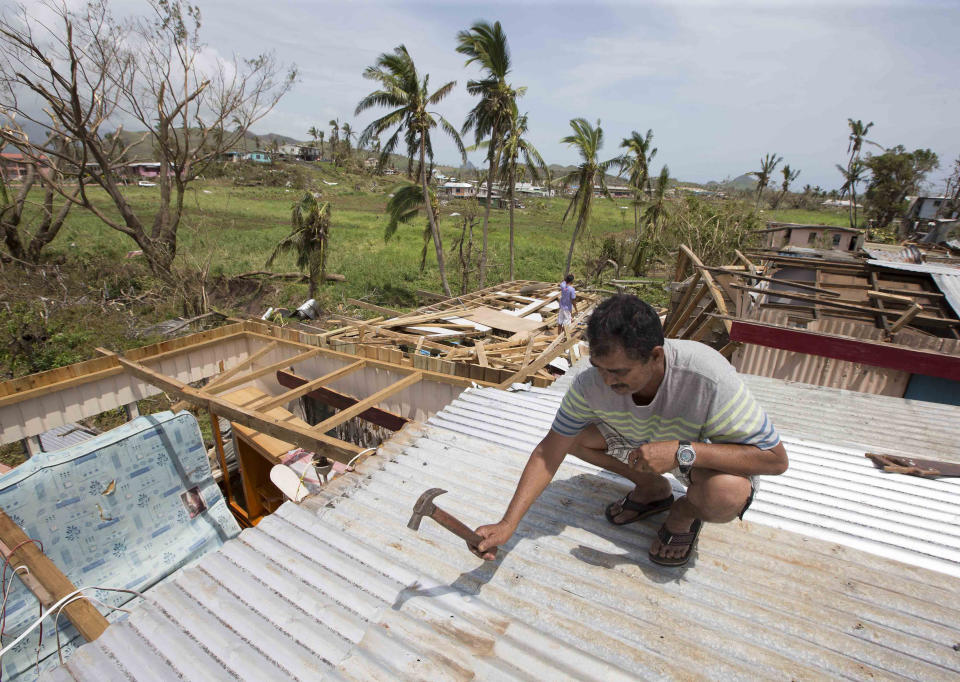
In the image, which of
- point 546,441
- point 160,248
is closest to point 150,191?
point 160,248

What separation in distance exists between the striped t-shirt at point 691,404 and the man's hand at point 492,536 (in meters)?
0.67

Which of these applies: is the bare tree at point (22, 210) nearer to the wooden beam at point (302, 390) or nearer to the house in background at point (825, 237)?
the wooden beam at point (302, 390)

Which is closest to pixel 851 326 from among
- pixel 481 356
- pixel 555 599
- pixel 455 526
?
pixel 481 356

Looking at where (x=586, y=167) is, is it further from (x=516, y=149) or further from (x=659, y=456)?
(x=659, y=456)

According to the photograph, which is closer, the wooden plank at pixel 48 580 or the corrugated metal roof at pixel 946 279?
the wooden plank at pixel 48 580

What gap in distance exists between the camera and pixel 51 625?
4.18 meters

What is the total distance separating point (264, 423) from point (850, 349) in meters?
7.25

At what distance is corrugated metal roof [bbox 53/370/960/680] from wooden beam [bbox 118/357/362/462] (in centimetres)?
72

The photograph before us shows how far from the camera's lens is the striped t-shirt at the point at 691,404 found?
2039 mm

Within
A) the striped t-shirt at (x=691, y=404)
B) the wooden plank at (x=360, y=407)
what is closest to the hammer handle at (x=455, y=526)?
the striped t-shirt at (x=691, y=404)

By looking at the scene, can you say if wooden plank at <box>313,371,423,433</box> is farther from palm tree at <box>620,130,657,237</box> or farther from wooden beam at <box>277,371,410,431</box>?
palm tree at <box>620,130,657,237</box>

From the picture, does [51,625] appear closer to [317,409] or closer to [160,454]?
[160,454]

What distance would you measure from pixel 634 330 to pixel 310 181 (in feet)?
220

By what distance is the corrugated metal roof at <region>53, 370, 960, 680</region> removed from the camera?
192 cm
